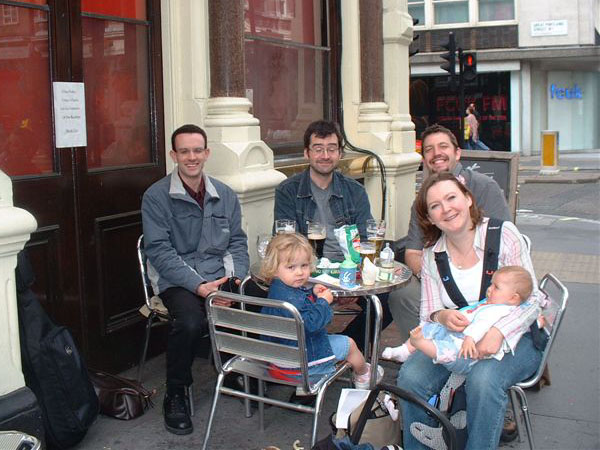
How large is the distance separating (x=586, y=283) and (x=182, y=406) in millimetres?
4622

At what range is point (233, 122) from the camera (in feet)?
16.9

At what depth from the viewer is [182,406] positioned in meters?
4.07

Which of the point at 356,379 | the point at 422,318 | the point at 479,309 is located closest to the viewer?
the point at 479,309

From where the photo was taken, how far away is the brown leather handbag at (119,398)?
414 centimetres

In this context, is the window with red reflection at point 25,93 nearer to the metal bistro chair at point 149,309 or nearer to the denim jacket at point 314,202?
the metal bistro chair at point 149,309

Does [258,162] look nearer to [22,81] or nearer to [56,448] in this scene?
[22,81]

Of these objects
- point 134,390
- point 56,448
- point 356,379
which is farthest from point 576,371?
point 56,448

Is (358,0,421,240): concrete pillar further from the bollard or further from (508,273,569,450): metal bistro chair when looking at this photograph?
the bollard

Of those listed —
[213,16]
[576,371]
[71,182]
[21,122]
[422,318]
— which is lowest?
[576,371]

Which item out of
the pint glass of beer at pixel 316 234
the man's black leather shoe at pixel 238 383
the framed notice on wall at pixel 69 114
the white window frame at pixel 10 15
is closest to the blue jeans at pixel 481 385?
the pint glass of beer at pixel 316 234

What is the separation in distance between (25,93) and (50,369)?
60.4 inches

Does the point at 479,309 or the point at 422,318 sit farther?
the point at 422,318

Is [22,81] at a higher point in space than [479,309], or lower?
higher

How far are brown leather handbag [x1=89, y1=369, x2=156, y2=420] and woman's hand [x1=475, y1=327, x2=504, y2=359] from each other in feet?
6.28
